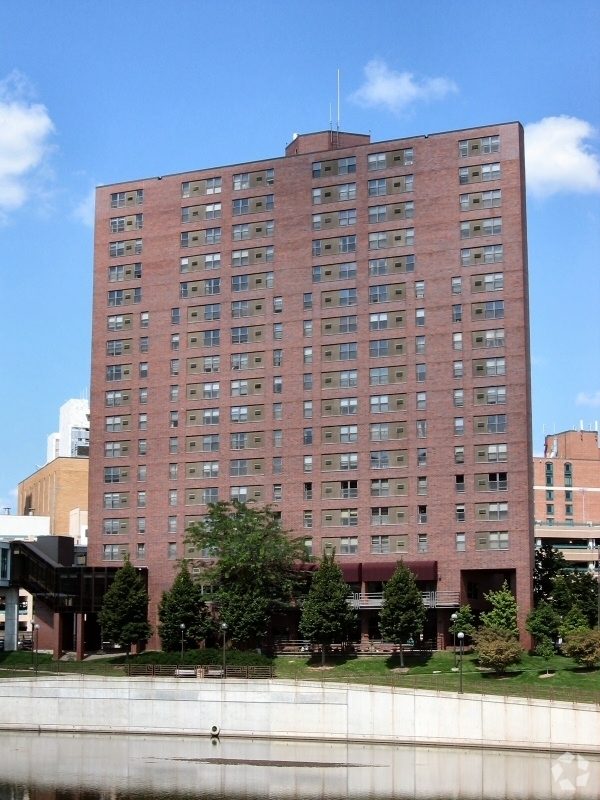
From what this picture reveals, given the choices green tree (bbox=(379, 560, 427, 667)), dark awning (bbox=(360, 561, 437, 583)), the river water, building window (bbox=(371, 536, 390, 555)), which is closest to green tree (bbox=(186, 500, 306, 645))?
dark awning (bbox=(360, 561, 437, 583))

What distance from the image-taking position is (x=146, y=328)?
13075cm

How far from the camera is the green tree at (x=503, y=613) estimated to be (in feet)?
355

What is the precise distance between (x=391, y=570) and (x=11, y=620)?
39.8 metres

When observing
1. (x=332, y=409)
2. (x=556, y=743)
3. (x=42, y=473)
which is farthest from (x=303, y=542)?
(x=42, y=473)

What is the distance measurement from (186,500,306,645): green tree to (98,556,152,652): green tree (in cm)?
644

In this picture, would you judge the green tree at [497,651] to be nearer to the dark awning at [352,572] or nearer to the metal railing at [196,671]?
the metal railing at [196,671]

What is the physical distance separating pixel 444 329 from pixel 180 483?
3108 centimetres

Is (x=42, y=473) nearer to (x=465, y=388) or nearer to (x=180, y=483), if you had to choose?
(x=180, y=483)

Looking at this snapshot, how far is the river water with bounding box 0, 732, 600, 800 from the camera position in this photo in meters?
71.6

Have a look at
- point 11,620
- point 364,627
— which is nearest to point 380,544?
point 364,627

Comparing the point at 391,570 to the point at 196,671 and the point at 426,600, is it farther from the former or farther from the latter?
the point at 196,671

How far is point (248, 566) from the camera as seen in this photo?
373 feet

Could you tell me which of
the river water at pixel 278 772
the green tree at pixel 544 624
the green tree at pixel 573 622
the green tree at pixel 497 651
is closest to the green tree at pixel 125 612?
the river water at pixel 278 772

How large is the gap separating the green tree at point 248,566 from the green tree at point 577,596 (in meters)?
23.5
